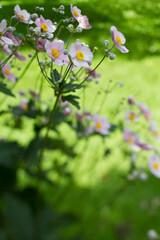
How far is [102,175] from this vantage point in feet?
4.71

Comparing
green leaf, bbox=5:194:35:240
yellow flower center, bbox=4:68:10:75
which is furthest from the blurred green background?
yellow flower center, bbox=4:68:10:75

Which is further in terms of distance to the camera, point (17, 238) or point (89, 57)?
point (17, 238)

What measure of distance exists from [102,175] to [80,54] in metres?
1.08

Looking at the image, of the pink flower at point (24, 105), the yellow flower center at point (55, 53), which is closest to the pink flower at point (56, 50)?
the yellow flower center at point (55, 53)

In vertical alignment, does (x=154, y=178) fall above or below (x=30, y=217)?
above

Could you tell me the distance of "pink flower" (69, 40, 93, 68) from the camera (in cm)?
44

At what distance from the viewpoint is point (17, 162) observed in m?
0.86

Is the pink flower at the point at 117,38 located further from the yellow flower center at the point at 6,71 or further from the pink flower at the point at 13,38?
the yellow flower center at the point at 6,71

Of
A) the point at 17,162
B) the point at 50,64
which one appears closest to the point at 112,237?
the point at 17,162

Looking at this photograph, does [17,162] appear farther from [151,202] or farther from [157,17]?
[151,202]

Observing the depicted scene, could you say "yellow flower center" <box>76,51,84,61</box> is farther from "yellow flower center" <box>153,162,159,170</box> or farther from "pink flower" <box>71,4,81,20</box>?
"yellow flower center" <box>153,162,159,170</box>

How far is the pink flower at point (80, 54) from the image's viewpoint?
1.45ft

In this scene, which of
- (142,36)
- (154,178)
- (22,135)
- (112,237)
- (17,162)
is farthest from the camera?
(154,178)

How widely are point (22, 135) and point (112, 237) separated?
24.1 inches
